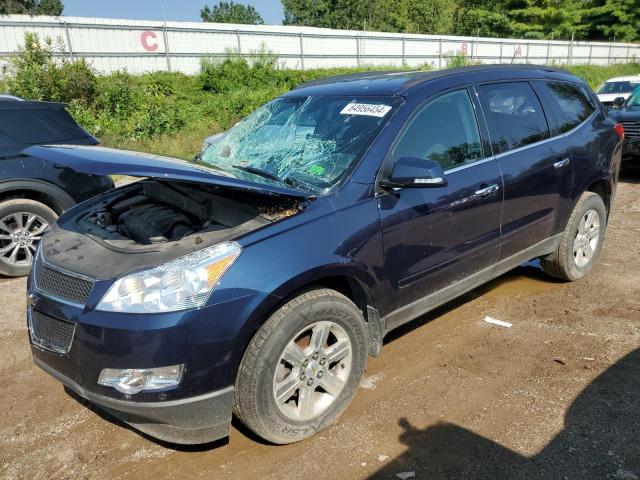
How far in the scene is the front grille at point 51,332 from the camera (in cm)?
254

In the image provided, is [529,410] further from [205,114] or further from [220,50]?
[220,50]

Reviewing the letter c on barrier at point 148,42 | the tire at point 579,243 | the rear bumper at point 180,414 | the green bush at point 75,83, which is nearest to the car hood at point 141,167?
the rear bumper at point 180,414

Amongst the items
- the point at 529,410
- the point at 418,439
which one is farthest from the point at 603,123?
the point at 418,439

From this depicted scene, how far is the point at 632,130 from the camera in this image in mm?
9094

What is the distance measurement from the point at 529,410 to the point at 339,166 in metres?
1.81

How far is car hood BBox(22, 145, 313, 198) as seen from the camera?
241 centimetres

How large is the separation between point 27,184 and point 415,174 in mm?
4424

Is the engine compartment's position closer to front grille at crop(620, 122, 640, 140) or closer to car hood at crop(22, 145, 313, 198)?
car hood at crop(22, 145, 313, 198)

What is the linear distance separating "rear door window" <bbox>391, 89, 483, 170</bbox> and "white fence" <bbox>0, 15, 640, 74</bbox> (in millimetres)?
18049

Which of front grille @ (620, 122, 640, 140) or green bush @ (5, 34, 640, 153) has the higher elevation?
green bush @ (5, 34, 640, 153)

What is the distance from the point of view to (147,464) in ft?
8.95

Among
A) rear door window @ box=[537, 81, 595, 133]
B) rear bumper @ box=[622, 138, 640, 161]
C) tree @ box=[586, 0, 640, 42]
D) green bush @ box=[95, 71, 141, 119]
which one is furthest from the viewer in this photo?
tree @ box=[586, 0, 640, 42]

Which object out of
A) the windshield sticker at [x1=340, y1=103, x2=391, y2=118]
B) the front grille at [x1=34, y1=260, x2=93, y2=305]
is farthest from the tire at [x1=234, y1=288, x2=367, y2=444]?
the windshield sticker at [x1=340, y1=103, x2=391, y2=118]

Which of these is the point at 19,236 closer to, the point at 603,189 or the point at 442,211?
the point at 442,211
